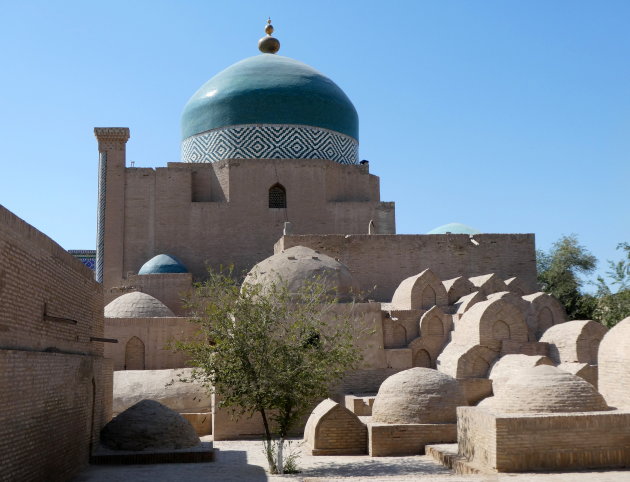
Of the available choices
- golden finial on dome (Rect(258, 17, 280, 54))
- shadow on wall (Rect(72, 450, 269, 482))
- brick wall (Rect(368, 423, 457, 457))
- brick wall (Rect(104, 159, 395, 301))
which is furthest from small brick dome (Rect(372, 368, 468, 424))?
golden finial on dome (Rect(258, 17, 280, 54))

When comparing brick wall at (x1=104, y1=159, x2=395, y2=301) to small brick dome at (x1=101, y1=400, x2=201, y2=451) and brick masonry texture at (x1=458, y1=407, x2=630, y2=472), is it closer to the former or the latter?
small brick dome at (x1=101, y1=400, x2=201, y2=451)

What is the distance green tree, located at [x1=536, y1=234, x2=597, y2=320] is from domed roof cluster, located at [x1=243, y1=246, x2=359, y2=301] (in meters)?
9.69

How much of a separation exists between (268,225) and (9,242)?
46.0 feet

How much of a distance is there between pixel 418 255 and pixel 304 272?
486 cm

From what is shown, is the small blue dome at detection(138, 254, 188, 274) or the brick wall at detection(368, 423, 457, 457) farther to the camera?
the small blue dome at detection(138, 254, 188, 274)

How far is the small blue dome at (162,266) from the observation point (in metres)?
19.0

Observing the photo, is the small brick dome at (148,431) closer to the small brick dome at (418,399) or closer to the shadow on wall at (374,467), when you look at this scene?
the shadow on wall at (374,467)

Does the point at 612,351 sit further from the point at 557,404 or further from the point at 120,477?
the point at 120,477

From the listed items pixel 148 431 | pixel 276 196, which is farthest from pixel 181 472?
pixel 276 196

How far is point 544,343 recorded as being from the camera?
49.0 feet

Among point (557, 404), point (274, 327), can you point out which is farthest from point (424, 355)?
point (557, 404)

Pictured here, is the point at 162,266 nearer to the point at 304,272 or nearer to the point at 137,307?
the point at 137,307

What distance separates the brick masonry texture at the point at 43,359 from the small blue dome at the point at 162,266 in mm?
8314

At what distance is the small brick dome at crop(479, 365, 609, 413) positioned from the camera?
8852mm
